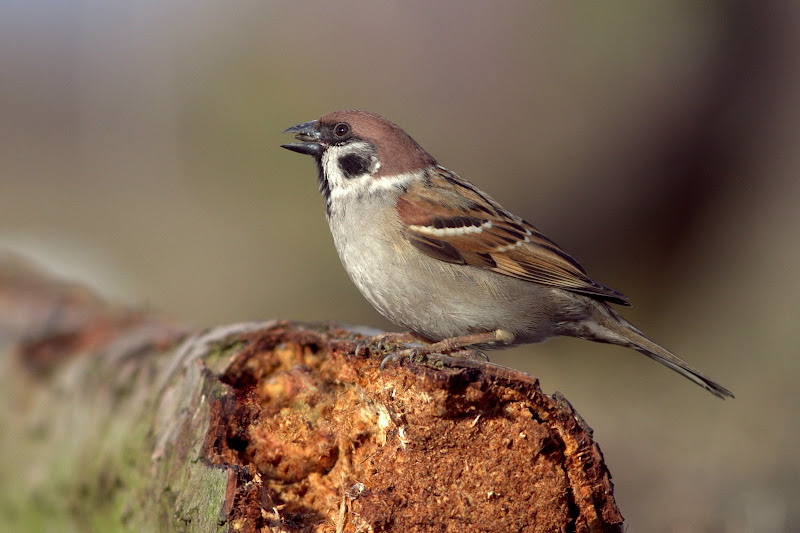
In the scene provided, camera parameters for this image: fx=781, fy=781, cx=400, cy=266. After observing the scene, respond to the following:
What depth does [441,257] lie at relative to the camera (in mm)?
3820

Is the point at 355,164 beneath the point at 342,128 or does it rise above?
beneath

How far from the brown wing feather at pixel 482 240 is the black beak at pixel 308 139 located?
1.79 feet

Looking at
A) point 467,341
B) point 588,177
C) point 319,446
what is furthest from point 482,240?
point 588,177

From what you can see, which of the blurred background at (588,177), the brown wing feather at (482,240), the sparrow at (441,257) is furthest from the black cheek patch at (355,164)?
the blurred background at (588,177)

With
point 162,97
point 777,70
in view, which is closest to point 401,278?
point 777,70

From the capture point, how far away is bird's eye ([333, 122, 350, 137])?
4.12 metres

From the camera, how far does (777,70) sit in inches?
367

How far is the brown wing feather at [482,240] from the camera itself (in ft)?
12.7

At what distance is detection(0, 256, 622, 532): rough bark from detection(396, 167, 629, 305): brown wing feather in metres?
0.80

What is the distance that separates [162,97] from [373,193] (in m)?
9.60

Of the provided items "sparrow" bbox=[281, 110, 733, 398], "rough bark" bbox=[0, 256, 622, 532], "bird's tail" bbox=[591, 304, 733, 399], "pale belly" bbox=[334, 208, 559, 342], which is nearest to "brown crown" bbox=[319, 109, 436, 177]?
"sparrow" bbox=[281, 110, 733, 398]

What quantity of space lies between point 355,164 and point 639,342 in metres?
1.71

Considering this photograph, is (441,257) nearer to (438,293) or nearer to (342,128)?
(438,293)

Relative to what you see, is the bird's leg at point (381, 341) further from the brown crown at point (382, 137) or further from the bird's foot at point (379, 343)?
the brown crown at point (382, 137)
